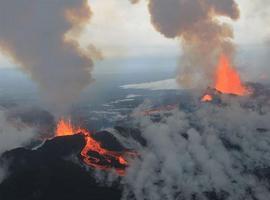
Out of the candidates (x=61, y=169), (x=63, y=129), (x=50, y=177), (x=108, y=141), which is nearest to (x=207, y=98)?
(x=63, y=129)

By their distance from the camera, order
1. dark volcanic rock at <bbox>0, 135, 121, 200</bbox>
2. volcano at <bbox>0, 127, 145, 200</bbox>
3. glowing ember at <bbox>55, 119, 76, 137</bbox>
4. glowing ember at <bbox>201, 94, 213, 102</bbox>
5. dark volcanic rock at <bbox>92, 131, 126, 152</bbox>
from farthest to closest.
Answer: glowing ember at <bbox>201, 94, 213, 102</bbox>, glowing ember at <bbox>55, 119, 76, 137</bbox>, dark volcanic rock at <bbox>92, 131, 126, 152</bbox>, volcano at <bbox>0, 127, 145, 200</bbox>, dark volcanic rock at <bbox>0, 135, 121, 200</bbox>

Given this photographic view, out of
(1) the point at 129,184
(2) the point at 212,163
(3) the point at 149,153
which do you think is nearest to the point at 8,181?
(1) the point at 129,184

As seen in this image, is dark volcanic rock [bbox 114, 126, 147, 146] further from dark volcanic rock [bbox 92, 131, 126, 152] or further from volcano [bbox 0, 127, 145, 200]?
volcano [bbox 0, 127, 145, 200]

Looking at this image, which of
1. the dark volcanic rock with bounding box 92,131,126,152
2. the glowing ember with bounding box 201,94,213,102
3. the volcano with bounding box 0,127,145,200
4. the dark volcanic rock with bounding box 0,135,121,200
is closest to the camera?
the dark volcanic rock with bounding box 0,135,121,200

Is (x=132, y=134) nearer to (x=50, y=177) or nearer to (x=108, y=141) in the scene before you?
(x=108, y=141)

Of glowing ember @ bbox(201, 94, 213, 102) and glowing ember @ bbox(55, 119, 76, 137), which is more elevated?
glowing ember @ bbox(201, 94, 213, 102)

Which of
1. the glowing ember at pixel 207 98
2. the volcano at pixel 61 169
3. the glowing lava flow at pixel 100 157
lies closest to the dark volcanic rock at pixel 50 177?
the volcano at pixel 61 169

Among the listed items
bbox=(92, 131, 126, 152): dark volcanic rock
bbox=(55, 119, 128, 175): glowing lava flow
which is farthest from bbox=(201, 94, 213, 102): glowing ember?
bbox=(55, 119, 128, 175): glowing lava flow

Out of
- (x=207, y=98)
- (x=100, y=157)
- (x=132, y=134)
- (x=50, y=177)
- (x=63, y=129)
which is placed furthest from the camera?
(x=207, y=98)

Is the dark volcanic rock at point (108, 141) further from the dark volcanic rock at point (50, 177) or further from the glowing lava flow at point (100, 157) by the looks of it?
the dark volcanic rock at point (50, 177)

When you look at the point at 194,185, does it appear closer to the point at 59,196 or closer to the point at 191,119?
the point at 59,196
